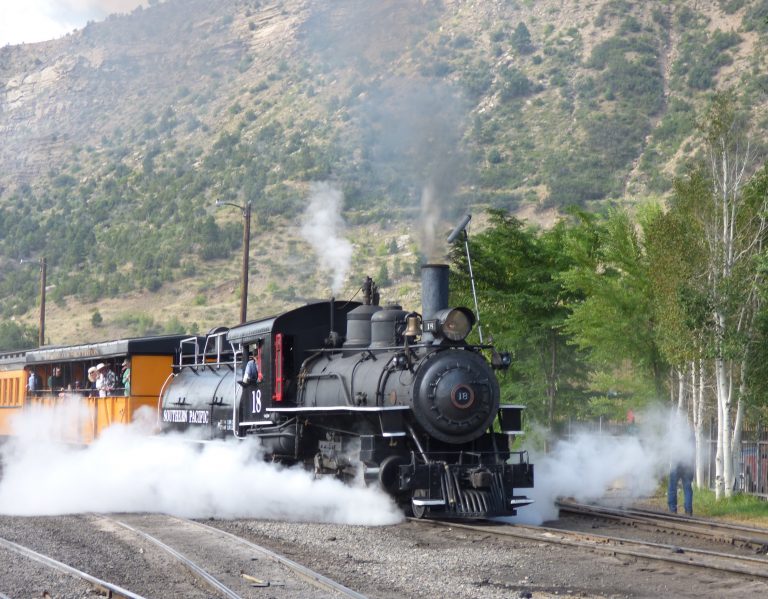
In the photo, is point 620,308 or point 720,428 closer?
point 720,428

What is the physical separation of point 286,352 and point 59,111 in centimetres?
13679

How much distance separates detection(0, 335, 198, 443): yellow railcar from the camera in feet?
70.4

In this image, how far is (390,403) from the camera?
1502 centimetres

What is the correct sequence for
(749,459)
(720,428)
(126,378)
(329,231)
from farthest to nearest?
(329,231), (126,378), (749,459), (720,428)

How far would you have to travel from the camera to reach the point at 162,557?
38.2 feet

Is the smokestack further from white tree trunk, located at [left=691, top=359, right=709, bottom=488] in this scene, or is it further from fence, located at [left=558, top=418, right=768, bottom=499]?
fence, located at [left=558, top=418, right=768, bottom=499]

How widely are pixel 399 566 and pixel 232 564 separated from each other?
70.2 inches

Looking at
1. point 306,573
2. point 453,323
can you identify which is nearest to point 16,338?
point 453,323

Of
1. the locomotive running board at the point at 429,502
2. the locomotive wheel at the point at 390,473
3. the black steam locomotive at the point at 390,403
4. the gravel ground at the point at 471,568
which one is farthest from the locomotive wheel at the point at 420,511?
the gravel ground at the point at 471,568

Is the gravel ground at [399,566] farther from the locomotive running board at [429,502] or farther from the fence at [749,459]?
the fence at [749,459]

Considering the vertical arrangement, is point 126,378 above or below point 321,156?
below

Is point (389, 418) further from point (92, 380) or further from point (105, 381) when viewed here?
point (92, 380)

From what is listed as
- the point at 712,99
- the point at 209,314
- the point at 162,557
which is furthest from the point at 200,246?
the point at 162,557

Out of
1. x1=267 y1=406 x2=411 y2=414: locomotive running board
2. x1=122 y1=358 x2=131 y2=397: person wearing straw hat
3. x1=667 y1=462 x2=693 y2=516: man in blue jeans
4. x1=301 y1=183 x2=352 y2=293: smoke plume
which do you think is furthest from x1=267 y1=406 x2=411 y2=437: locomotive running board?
x1=301 y1=183 x2=352 y2=293: smoke plume
